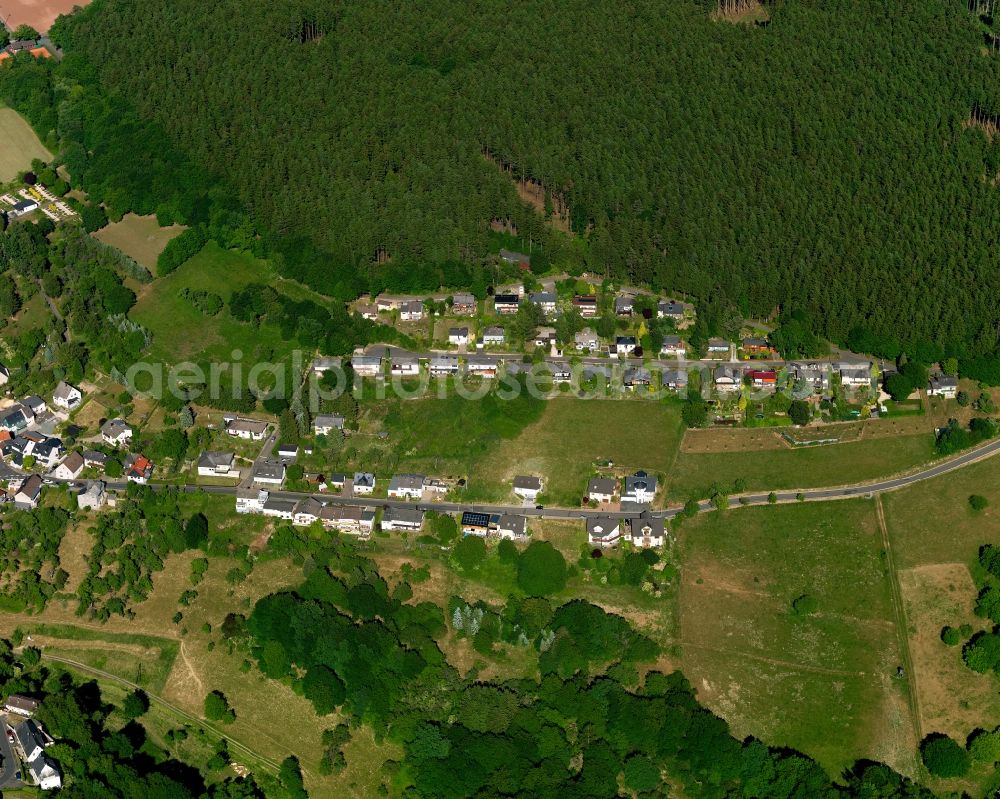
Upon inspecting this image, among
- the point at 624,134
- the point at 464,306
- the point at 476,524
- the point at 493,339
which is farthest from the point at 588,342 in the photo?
the point at 624,134

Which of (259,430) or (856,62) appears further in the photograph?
(856,62)

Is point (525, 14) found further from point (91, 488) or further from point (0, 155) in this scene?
point (91, 488)

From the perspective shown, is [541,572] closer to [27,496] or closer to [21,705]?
[21,705]

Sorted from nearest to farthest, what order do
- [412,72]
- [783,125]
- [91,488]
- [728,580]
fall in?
[728,580]
[91,488]
[783,125]
[412,72]

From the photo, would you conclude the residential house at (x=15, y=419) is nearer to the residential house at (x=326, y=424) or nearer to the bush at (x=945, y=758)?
the residential house at (x=326, y=424)

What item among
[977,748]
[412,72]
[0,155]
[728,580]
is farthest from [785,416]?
[0,155]
